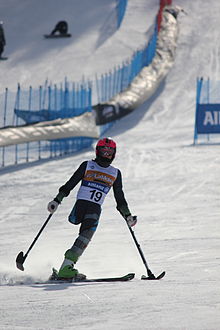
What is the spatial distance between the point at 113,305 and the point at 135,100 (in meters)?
22.0

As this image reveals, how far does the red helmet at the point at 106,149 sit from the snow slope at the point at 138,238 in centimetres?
126

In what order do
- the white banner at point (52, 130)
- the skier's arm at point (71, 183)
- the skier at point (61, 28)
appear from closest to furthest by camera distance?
the skier's arm at point (71, 183) → the white banner at point (52, 130) → the skier at point (61, 28)

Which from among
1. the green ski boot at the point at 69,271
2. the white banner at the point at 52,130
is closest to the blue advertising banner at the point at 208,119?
the white banner at the point at 52,130

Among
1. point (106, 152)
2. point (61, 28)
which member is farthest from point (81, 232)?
point (61, 28)

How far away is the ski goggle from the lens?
7805 millimetres

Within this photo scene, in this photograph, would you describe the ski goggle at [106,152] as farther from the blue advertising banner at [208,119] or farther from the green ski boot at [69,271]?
the blue advertising banner at [208,119]

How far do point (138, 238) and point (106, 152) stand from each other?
3344 millimetres

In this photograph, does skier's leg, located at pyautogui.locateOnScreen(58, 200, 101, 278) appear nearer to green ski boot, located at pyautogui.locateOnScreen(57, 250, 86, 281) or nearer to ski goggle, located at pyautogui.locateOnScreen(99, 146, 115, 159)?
green ski boot, located at pyautogui.locateOnScreen(57, 250, 86, 281)

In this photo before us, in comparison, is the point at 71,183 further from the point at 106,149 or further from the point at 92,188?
the point at 106,149

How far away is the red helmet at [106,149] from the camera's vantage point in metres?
7.78

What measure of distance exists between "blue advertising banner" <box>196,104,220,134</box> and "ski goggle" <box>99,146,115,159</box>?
14.1 metres

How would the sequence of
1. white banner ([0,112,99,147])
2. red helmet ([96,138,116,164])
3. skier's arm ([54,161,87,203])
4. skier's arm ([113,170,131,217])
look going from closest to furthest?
red helmet ([96,138,116,164]), skier's arm ([54,161,87,203]), skier's arm ([113,170,131,217]), white banner ([0,112,99,147])

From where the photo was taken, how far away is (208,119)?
21.9 meters

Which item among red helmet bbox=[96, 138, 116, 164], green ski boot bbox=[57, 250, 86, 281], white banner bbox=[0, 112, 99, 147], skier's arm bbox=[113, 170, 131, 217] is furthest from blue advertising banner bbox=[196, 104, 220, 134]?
green ski boot bbox=[57, 250, 86, 281]
